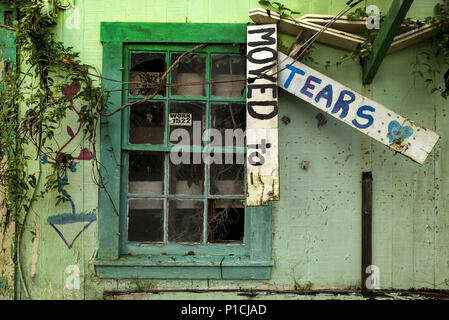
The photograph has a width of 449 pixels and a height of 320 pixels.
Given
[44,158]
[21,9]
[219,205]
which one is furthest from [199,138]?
[21,9]

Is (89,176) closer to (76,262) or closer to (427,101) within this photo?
(76,262)

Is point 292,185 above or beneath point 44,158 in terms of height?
beneath

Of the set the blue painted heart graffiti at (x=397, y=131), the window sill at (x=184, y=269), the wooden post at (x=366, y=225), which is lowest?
the window sill at (x=184, y=269)

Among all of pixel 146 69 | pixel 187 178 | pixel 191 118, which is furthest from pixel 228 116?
pixel 146 69

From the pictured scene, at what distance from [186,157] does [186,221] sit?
0.57 meters

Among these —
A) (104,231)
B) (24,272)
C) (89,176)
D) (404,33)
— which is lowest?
(24,272)

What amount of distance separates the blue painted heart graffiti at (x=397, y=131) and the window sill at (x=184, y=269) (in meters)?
1.44

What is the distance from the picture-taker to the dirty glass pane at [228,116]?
11.1 feet

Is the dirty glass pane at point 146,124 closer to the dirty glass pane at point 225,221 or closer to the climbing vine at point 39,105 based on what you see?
the climbing vine at point 39,105

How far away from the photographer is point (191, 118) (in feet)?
11.1

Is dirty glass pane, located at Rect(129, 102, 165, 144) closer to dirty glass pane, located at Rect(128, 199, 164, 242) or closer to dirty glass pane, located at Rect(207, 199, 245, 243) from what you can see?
dirty glass pane, located at Rect(128, 199, 164, 242)

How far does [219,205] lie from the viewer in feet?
11.1

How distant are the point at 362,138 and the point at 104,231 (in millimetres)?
2377

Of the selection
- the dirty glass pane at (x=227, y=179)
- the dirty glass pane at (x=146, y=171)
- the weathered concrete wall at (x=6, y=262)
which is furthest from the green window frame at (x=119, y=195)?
the weathered concrete wall at (x=6, y=262)
